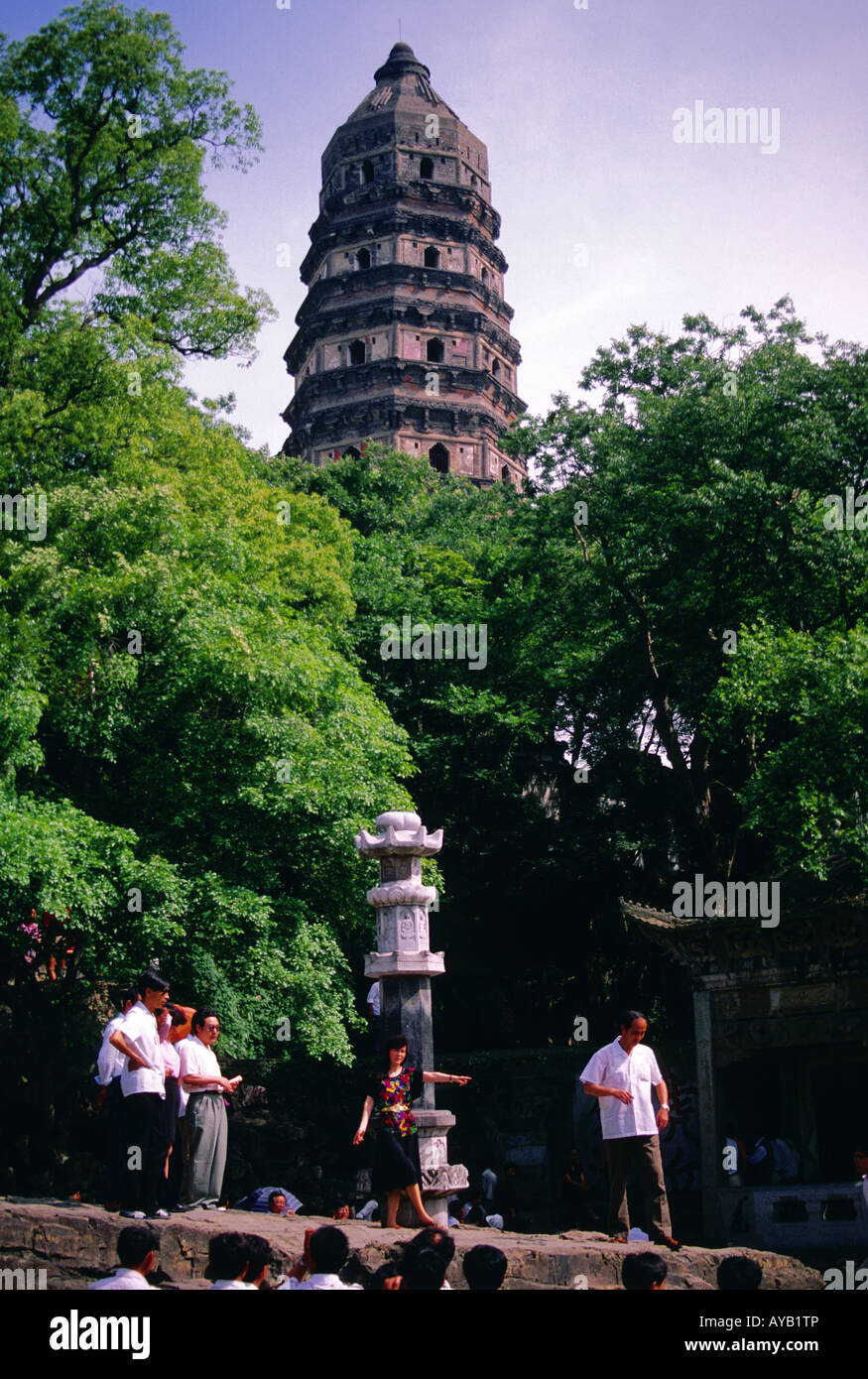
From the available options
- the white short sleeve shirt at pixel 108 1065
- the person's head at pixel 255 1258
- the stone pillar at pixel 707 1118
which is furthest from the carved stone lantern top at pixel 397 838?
the stone pillar at pixel 707 1118

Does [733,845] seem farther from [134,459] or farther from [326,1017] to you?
[134,459]

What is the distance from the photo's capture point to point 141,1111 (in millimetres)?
9406

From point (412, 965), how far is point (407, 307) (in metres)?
35.9

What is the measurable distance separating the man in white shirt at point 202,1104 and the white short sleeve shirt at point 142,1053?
1.70ft

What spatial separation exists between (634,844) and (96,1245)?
1688 centimetres

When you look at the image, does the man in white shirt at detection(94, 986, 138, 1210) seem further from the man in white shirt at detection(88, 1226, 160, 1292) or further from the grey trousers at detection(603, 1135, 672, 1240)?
the grey trousers at detection(603, 1135, 672, 1240)

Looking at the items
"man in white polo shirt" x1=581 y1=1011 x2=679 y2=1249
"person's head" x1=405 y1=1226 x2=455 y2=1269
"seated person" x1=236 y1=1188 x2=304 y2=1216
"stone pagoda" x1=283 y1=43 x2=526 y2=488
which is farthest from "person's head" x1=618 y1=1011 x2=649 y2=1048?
"stone pagoda" x1=283 y1=43 x2=526 y2=488

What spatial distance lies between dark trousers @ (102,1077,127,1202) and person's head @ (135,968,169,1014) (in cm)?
62

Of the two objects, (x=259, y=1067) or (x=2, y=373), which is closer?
(x=2, y=373)

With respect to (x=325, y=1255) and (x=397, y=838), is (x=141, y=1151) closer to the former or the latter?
(x=325, y=1255)

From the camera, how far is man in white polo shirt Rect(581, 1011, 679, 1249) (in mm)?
9789

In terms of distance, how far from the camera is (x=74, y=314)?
2075 centimetres
